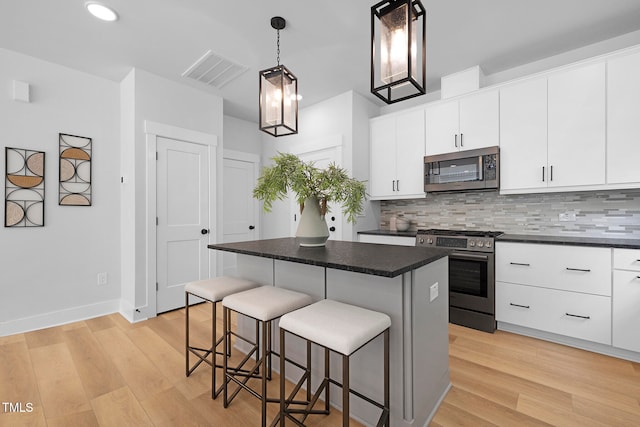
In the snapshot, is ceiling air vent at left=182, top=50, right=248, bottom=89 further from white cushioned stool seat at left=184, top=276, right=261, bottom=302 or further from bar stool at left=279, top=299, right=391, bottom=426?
bar stool at left=279, top=299, right=391, bottom=426

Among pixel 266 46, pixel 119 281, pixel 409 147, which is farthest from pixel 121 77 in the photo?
pixel 409 147

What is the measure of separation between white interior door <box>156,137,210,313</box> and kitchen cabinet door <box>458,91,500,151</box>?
10.4 ft

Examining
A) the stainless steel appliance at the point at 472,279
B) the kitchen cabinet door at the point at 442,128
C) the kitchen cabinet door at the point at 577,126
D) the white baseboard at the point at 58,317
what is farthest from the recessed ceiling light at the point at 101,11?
the kitchen cabinet door at the point at 577,126

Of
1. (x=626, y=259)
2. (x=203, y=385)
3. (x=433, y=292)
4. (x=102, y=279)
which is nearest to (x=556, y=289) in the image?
(x=626, y=259)

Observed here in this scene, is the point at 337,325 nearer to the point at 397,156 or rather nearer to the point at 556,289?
the point at 556,289

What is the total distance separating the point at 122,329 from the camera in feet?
9.53

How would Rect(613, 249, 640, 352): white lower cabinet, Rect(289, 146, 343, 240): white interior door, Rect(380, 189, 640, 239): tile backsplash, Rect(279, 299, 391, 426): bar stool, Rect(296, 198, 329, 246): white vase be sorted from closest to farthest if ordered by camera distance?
Rect(279, 299, 391, 426): bar stool < Rect(296, 198, 329, 246): white vase < Rect(613, 249, 640, 352): white lower cabinet < Rect(380, 189, 640, 239): tile backsplash < Rect(289, 146, 343, 240): white interior door

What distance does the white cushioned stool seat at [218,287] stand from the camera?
1.91 metres

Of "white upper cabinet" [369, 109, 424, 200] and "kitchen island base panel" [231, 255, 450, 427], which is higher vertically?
"white upper cabinet" [369, 109, 424, 200]

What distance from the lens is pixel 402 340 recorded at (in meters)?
1.48

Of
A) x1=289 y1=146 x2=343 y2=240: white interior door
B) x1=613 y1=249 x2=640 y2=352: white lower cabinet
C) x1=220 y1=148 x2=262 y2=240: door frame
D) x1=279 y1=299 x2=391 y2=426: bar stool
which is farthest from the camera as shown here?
x1=220 y1=148 x2=262 y2=240: door frame

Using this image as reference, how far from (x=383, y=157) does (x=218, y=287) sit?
2777 millimetres

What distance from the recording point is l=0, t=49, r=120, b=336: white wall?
2.80 m

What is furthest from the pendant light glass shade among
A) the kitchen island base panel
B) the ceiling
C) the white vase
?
the kitchen island base panel
